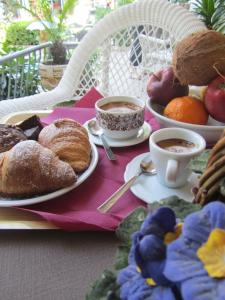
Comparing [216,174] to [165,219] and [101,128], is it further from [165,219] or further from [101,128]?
[101,128]

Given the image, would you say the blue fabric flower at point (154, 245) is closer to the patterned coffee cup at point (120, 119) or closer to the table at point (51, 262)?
the table at point (51, 262)

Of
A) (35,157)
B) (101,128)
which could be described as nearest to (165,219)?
(35,157)

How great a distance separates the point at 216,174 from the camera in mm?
311

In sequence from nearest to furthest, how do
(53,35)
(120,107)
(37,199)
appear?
(37,199), (120,107), (53,35)

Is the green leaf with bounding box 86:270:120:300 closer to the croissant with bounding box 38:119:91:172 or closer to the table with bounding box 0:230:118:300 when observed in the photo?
the table with bounding box 0:230:118:300

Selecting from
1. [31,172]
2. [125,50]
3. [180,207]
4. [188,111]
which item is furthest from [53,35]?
[180,207]

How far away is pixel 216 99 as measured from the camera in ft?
2.09

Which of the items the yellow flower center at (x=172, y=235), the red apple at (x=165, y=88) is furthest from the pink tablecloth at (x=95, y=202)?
the yellow flower center at (x=172, y=235)

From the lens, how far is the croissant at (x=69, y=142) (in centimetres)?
58

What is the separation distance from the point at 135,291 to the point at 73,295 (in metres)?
0.17

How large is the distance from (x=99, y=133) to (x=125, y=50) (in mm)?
588

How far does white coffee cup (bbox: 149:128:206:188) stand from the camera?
1.65 ft

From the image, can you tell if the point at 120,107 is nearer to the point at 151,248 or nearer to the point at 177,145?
the point at 177,145

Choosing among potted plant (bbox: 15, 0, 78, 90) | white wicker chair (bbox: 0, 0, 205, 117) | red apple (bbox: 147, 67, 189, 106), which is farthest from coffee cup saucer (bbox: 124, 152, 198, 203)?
potted plant (bbox: 15, 0, 78, 90)
